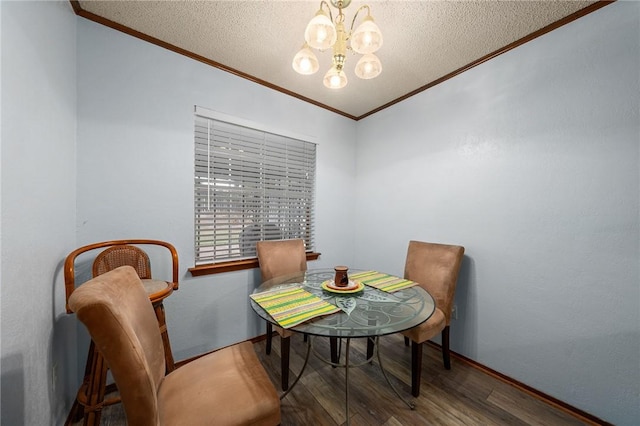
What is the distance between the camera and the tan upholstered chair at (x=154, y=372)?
0.66 m

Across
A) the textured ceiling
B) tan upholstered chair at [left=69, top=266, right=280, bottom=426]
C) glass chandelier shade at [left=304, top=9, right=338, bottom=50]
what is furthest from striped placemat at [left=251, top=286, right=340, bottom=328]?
the textured ceiling

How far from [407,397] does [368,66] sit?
214 cm

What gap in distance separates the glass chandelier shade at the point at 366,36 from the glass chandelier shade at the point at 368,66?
0.44 feet

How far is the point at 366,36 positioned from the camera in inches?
45.5

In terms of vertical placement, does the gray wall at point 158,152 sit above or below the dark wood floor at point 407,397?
above

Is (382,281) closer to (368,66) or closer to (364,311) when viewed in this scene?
(364,311)

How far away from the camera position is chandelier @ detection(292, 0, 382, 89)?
1.11m

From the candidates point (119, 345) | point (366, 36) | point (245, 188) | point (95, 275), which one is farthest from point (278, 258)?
point (366, 36)

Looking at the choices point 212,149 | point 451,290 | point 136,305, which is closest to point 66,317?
point 136,305

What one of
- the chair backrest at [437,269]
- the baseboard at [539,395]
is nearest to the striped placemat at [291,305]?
the chair backrest at [437,269]

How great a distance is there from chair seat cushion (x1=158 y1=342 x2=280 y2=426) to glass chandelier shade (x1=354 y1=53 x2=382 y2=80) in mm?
1680

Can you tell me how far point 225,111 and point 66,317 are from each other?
5.90ft

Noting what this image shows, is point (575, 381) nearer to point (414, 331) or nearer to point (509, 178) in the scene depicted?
point (414, 331)

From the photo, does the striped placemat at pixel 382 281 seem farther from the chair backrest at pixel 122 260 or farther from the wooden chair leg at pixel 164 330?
the chair backrest at pixel 122 260
